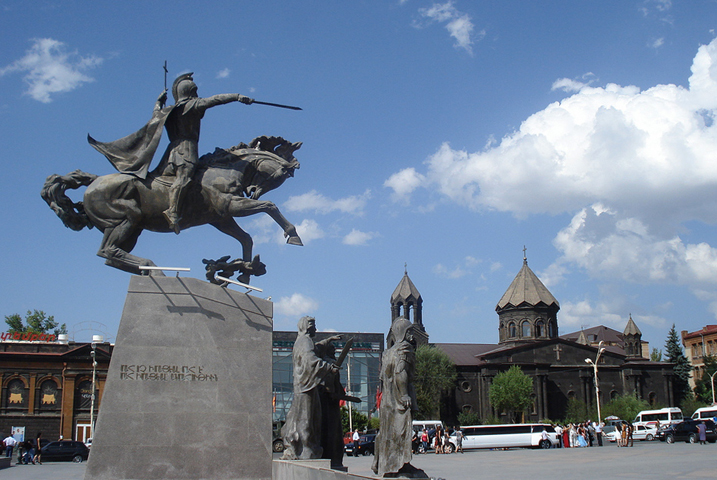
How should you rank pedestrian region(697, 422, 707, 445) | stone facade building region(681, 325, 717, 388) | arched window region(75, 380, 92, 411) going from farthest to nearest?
stone facade building region(681, 325, 717, 388) < arched window region(75, 380, 92, 411) < pedestrian region(697, 422, 707, 445)

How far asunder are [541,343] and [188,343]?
239ft

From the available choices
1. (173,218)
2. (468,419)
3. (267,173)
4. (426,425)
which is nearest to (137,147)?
(173,218)

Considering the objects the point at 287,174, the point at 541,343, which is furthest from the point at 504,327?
the point at 287,174

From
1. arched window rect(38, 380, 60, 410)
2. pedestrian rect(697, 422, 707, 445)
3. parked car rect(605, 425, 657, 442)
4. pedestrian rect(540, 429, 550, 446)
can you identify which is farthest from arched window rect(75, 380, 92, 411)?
pedestrian rect(697, 422, 707, 445)

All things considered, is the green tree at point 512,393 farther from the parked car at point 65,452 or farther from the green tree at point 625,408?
the parked car at point 65,452

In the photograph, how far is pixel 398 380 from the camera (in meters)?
8.19

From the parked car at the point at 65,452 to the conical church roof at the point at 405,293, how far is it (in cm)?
5141

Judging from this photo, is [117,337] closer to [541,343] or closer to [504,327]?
[541,343]

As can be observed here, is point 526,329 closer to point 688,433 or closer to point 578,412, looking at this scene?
point 578,412

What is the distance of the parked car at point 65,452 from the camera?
32.8 meters

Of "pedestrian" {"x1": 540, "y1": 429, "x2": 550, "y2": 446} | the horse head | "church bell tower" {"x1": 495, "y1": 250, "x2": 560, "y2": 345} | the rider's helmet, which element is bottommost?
"pedestrian" {"x1": 540, "y1": 429, "x2": 550, "y2": 446}

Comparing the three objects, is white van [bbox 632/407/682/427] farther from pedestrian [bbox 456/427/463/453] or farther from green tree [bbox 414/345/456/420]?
green tree [bbox 414/345/456/420]

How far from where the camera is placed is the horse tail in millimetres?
11086

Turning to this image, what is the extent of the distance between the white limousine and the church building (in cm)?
2934
